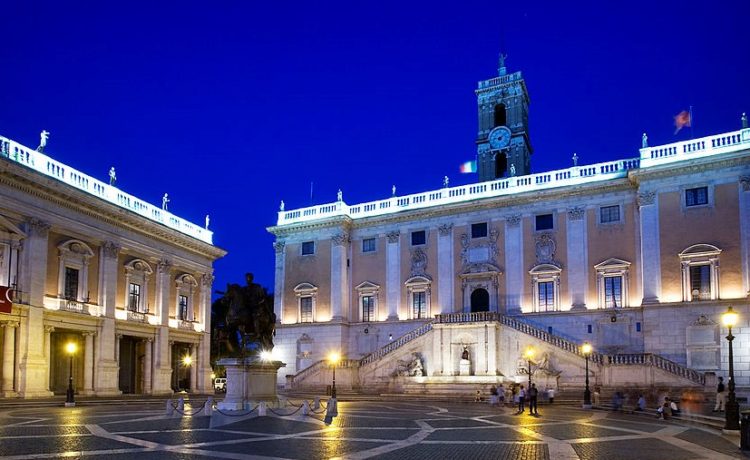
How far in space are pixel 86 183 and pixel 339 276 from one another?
71.5 feet

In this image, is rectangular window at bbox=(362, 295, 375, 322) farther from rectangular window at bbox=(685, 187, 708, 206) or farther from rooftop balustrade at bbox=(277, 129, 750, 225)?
rectangular window at bbox=(685, 187, 708, 206)

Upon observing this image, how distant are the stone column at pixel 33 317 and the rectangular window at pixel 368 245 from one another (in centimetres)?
2605

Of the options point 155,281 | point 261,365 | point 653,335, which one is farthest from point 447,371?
point 261,365

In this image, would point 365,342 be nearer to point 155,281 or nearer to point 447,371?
point 447,371

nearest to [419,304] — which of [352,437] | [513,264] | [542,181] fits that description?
[513,264]

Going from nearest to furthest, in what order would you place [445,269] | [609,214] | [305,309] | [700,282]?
[700,282]
[609,214]
[445,269]
[305,309]

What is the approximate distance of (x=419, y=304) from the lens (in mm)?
53281

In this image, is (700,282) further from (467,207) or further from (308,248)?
(308,248)

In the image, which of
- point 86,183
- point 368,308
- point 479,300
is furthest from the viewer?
point 368,308

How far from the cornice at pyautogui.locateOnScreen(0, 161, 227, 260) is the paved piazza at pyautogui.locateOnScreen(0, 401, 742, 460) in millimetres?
12570

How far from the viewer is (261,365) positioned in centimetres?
2484

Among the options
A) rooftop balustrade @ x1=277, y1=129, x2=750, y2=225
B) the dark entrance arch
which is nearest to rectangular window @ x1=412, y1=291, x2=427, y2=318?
the dark entrance arch

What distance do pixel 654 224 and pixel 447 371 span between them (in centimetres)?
1643

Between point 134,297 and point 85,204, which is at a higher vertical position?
point 85,204
